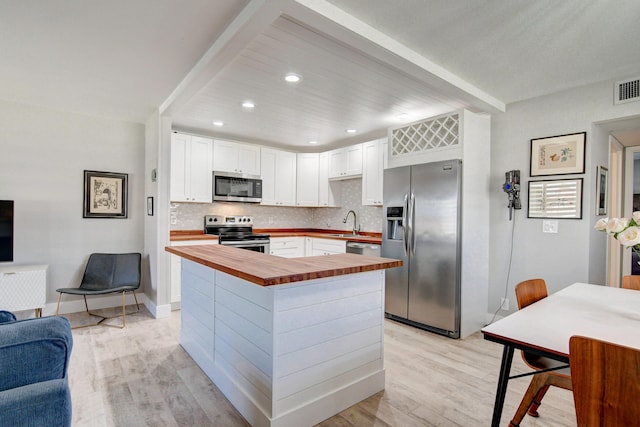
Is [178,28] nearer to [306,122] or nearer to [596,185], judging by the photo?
[306,122]

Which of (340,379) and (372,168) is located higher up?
(372,168)

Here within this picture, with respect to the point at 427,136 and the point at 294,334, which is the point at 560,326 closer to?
the point at 294,334

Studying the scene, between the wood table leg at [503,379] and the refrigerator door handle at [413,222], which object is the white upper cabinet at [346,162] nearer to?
the refrigerator door handle at [413,222]

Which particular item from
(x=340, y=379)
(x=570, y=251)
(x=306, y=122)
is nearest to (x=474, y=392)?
(x=340, y=379)

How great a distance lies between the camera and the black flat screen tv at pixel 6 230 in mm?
3428

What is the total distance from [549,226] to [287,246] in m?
3.36

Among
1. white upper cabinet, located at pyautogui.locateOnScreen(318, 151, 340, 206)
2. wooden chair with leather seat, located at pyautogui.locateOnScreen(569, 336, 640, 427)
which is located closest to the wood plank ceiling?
white upper cabinet, located at pyautogui.locateOnScreen(318, 151, 340, 206)

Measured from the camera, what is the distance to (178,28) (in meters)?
2.18

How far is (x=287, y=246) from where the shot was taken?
17.0 feet

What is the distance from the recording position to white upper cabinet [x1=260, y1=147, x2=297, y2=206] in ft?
17.3

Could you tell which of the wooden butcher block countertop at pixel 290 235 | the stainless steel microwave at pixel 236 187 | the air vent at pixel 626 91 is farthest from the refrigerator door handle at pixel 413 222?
the stainless steel microwave at pixel 236 187

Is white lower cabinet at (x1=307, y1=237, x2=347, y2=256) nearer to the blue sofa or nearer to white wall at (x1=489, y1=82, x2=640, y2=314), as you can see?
white wall at (x1=489, y1=82, x2=640, y2=314)

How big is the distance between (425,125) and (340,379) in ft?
8.97

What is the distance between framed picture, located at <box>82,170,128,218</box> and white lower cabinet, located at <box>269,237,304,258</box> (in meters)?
2.01
